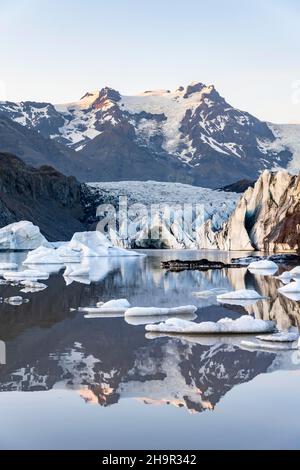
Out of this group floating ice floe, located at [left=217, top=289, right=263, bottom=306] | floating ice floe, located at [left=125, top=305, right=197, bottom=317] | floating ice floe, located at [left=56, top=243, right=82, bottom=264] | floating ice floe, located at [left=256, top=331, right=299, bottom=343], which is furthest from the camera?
floating ice floe, located at [left=56, top=243, right=82, bottom=264]

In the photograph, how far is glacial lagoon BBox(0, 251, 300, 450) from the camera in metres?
6.18

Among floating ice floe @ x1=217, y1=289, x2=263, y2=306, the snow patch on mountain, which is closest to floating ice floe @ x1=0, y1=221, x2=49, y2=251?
the snow patch on mountain

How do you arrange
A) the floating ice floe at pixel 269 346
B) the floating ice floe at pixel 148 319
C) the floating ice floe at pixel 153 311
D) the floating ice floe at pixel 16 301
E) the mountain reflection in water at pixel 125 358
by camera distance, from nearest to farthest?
the mountain reflection in water at pixel 125 358
the floating ice floe at pixel 269 346
the floating ice floe at pixel 148 319
the floating ice floe at pixel 153 311
the floating ice floe at pixel 16 301

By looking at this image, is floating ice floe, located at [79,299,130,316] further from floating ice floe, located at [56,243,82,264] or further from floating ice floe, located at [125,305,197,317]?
floating ice floe, located at [56,243,82,264]

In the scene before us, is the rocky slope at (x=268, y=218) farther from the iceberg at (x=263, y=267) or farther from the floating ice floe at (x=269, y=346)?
the floating ice floe at (x=269, y=346)

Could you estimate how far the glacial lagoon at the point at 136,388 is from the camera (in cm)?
618

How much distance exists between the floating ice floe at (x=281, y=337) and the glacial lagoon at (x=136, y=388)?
1.85 feet

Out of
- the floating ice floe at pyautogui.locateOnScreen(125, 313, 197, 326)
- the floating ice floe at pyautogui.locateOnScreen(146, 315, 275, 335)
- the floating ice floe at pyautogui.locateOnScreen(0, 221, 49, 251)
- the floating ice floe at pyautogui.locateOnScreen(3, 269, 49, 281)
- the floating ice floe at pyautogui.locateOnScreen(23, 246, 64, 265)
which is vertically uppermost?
the floating ice floe at pyautogui.locateOnScreen(146, 315, 275, 335)

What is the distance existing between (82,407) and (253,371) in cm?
270

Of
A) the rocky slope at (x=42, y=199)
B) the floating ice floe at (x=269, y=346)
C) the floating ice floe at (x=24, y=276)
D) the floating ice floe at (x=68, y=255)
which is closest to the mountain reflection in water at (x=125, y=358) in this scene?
the floating ice floe at (x=269, y=346)

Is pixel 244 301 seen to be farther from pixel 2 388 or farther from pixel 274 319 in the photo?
pixel 2 388

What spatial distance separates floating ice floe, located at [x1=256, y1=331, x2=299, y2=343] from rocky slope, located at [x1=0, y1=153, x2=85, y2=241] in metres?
65.8

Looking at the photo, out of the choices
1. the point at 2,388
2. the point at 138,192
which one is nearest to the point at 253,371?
the point at 2,388

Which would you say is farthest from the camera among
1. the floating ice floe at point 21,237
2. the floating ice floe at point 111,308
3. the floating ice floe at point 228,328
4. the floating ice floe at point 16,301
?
the floating ice floe at point 21,237
